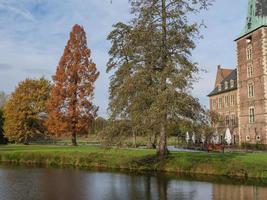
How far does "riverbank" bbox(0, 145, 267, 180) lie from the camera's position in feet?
88.7

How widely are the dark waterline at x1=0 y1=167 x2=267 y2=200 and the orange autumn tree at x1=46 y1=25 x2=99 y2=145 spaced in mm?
22496

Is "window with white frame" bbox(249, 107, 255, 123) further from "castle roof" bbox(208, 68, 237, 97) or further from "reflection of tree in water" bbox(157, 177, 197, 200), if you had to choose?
"reflection of tree in water" bbox(157, 177, 197, 200)

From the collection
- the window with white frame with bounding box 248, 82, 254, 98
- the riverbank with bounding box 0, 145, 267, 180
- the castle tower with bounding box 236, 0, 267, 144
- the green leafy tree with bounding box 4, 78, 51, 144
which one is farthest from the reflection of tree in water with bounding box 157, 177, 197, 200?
the green leafy tree with bounding box 4, 78, 51, 144

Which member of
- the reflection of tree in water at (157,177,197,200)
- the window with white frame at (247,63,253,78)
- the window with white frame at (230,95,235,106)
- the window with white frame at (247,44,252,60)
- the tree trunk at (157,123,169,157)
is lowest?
the reflection of tree in water at (157,177,197,200)

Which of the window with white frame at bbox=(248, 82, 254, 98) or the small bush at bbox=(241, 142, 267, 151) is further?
the window with white frame at bbox=(248, 82, 254, 98)

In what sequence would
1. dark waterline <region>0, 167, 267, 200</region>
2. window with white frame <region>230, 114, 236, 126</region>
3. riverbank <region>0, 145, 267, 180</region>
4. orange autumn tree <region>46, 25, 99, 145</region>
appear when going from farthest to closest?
window with white frame <region>230, 114, 236, 126</region>
orange autumn tree <region>46, 25, 99, 145</region>
riverbank <region>0, 145, 267, 180</region>
dark waterline <region>0, 167, 267, 200</region>

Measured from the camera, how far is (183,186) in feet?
72.0

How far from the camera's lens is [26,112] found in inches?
2415

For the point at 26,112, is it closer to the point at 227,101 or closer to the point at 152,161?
the point at 227,101

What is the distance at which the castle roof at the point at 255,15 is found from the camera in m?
52.6

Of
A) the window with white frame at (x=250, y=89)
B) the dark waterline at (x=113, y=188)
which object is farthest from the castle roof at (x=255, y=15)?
the dark waterline at (x=113, y=188)

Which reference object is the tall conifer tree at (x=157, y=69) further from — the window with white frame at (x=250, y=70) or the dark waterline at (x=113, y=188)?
the window with white frame at (x=250, y=70)

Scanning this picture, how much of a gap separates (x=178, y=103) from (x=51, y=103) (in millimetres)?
26086

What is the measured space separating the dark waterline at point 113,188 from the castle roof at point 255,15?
110 feet
